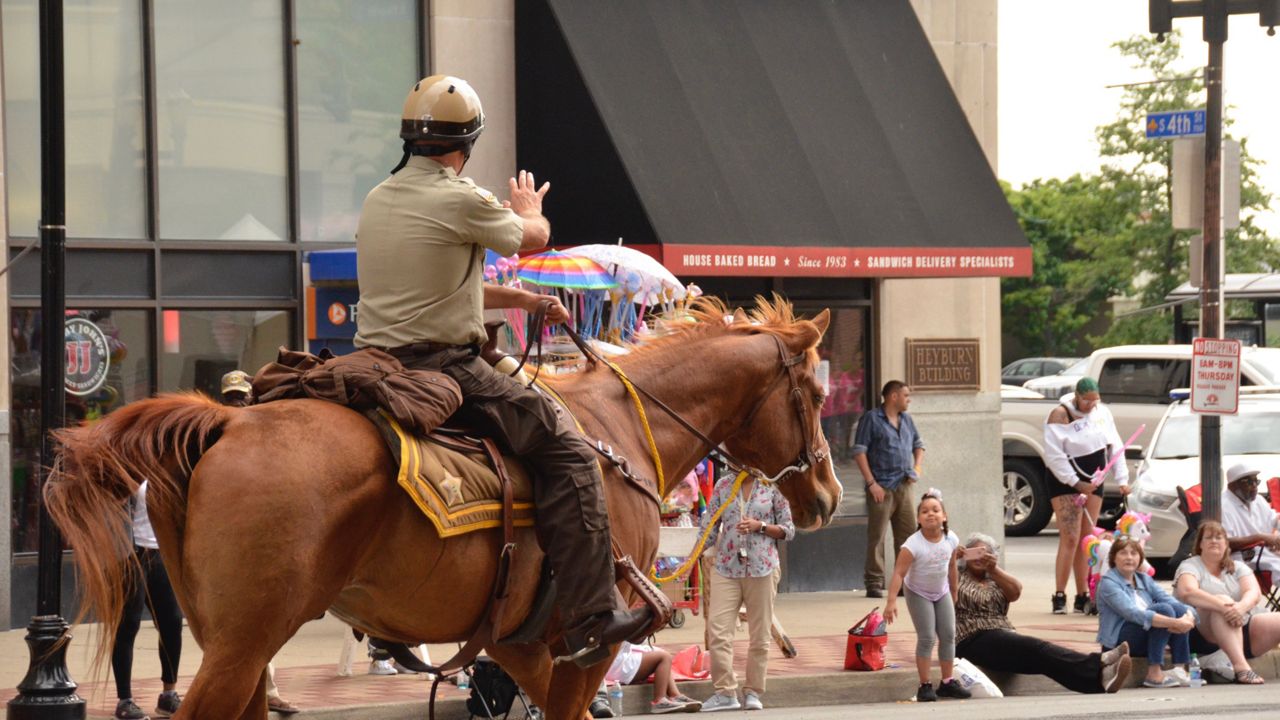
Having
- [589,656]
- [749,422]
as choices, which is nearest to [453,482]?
[589,656]

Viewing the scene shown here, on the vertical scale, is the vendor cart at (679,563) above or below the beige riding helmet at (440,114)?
below

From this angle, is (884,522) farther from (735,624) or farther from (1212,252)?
(735,624)

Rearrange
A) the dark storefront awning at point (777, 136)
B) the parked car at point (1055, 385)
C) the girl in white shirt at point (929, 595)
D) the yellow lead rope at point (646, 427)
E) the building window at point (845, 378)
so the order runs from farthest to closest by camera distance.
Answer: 1. the parked car at point (1055, 385)
2. the building window at point (845, 378)
3. the dark storefront awning at point (777, 136)
4. the girl in white shirt at point (929, 595)
5. the yellow lead rope at point (646, 427)

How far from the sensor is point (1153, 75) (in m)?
46.4

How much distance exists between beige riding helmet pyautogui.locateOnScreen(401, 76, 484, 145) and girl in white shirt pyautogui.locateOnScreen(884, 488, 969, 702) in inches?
265

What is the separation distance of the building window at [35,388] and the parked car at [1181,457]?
1057cm

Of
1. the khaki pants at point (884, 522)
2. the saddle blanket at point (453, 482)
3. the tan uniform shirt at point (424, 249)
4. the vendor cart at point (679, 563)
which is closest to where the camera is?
the saddle blanket at point (453, 482)

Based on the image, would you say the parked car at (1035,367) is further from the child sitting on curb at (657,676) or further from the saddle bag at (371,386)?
the saddle bag at (371,386)

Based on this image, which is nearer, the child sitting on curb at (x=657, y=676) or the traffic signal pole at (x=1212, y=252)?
the child sitting on curb at (x=657, y=676)

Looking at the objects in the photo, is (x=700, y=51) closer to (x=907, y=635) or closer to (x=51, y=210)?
(x=907, y=635)

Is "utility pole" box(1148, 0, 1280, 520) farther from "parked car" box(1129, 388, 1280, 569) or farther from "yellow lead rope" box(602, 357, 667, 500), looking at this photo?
"yellow lead rope" box(602, 357, 667, 500)

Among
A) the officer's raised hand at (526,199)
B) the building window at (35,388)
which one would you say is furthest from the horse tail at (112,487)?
the building window at (35,388)

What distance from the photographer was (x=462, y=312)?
6785mm

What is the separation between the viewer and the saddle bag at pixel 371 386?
251 inches
